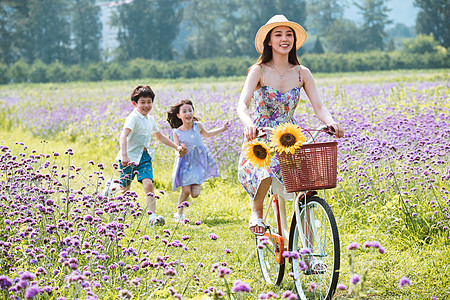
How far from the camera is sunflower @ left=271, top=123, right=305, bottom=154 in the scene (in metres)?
3.31

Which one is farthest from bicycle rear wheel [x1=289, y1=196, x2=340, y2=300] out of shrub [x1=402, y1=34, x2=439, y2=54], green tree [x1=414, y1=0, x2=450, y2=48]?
green tree [x1=414, y1=0, x2=450, y2=48]

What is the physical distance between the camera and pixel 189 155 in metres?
7.00

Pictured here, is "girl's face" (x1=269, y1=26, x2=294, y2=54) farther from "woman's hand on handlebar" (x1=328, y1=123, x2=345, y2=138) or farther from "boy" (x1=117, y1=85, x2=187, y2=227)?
"boy" (x1=117, y1=85, x2=187, y2=227)

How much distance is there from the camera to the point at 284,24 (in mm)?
4113

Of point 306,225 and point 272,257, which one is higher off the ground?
point 306,225

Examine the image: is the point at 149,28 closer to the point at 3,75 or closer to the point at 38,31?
the point at 38,31

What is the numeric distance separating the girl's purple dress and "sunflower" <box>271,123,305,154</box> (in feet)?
11.7

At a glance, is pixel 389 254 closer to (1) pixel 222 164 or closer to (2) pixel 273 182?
(2) pixel 273 182

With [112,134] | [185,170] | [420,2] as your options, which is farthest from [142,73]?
[185,170]

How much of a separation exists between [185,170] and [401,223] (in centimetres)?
278

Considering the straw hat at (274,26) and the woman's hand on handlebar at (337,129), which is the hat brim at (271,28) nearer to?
the straw hat at (274,26)

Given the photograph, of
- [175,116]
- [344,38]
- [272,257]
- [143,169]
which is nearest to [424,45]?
[344,38]

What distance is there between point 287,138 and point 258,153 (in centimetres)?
26

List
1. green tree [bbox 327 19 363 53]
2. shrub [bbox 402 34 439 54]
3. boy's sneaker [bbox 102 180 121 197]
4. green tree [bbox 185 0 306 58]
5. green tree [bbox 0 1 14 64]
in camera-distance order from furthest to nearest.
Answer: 1. green tree [bbox 327 19 363 53]
2. green tree [bbox 185 0 306 58]
3. green tree [bbox 0 1 14 64]
4. shrub [bbox 402 34 439 54]
5. boy's sneaker [bbox 102 180 121 197]
